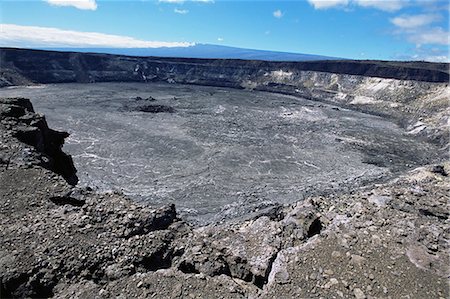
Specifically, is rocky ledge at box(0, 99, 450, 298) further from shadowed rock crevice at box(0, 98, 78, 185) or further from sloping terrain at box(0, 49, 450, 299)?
shadowed rock crevice at box(0, 98, 78, 185)

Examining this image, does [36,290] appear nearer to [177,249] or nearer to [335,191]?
[177,249]

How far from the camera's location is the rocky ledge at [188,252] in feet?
31.1

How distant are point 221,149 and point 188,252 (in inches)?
1205

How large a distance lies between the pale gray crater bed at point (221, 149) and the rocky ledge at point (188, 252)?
12.8m

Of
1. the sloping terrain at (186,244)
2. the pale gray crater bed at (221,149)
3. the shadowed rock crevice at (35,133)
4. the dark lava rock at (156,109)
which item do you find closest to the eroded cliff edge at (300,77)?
the pale gray crater bed at (221,149)

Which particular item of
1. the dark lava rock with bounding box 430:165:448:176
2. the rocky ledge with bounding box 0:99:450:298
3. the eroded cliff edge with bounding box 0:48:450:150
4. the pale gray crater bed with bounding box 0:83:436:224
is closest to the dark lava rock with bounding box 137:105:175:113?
the pale gray crater bed with bounding box 0:83:436:224

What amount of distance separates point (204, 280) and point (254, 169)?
26535 mm

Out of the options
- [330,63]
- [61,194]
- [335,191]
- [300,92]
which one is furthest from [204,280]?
[330,63]

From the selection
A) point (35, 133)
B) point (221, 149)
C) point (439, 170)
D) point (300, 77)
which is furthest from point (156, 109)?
point (300, 77)

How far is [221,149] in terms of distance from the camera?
41.5m

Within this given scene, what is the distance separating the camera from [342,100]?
83.6m

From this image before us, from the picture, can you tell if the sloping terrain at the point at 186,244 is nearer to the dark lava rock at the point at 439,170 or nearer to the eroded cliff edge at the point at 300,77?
the dark lava rock at the point at 439,170

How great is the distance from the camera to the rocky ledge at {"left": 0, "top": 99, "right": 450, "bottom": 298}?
9.49 metres

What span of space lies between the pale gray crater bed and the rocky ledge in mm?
12766
